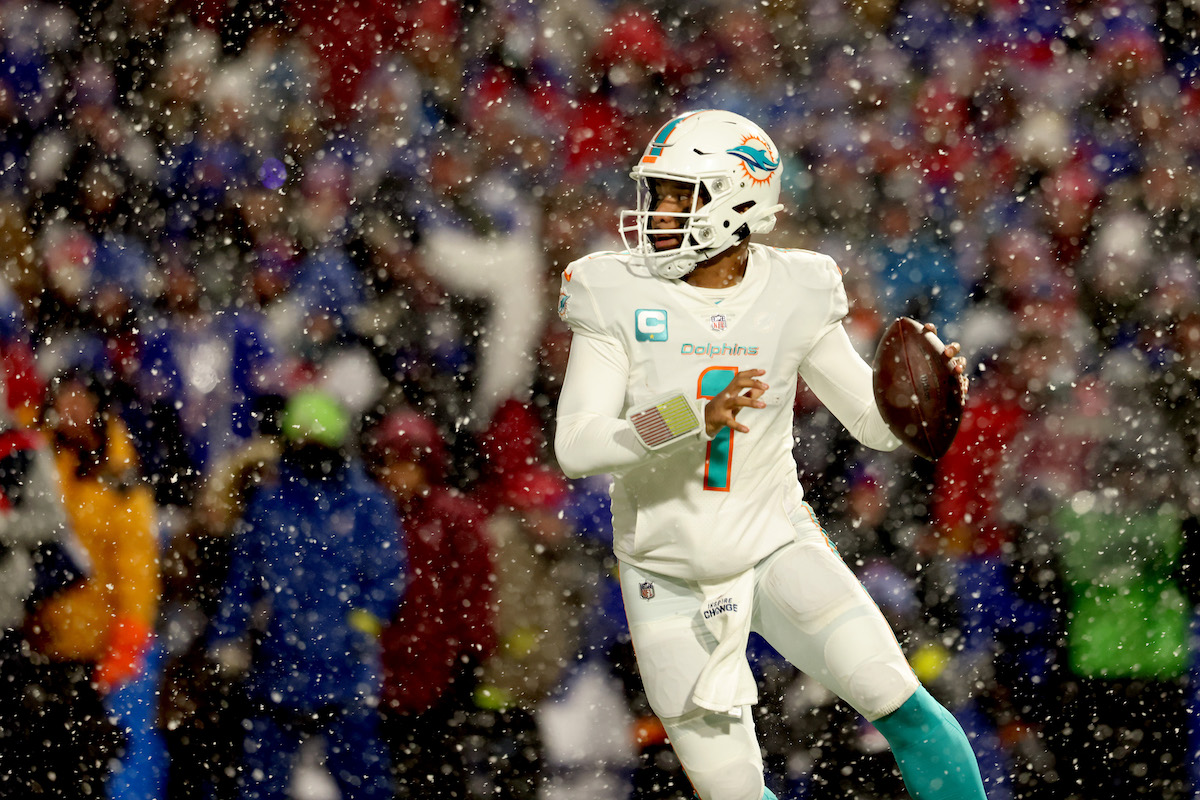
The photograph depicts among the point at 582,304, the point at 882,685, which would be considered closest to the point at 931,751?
the point at 882,685

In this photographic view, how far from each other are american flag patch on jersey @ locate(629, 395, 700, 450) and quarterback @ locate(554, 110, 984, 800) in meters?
0.05

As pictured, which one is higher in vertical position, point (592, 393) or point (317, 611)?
point (592, 393)

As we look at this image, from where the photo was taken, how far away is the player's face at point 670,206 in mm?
1507

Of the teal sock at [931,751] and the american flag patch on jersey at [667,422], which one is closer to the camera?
the american flag patch on jersey at [667,422]

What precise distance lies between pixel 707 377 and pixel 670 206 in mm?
219

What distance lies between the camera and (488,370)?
2287 mm

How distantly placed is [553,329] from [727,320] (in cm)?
80

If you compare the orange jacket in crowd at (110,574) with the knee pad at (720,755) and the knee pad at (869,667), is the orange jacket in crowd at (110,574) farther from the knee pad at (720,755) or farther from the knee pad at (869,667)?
the knee pad at (869,667)

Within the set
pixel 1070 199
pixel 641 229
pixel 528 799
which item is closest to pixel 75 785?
pixel 528 799

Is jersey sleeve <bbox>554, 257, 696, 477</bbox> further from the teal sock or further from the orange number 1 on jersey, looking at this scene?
the teal sock

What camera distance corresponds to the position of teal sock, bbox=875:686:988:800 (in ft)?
4.90

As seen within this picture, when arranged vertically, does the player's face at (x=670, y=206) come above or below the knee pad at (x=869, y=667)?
above

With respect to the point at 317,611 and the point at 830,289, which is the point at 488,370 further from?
the point at 830,289

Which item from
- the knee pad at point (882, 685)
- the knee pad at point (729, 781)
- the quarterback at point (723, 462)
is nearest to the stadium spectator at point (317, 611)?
the quarterback at point (723, 462)
